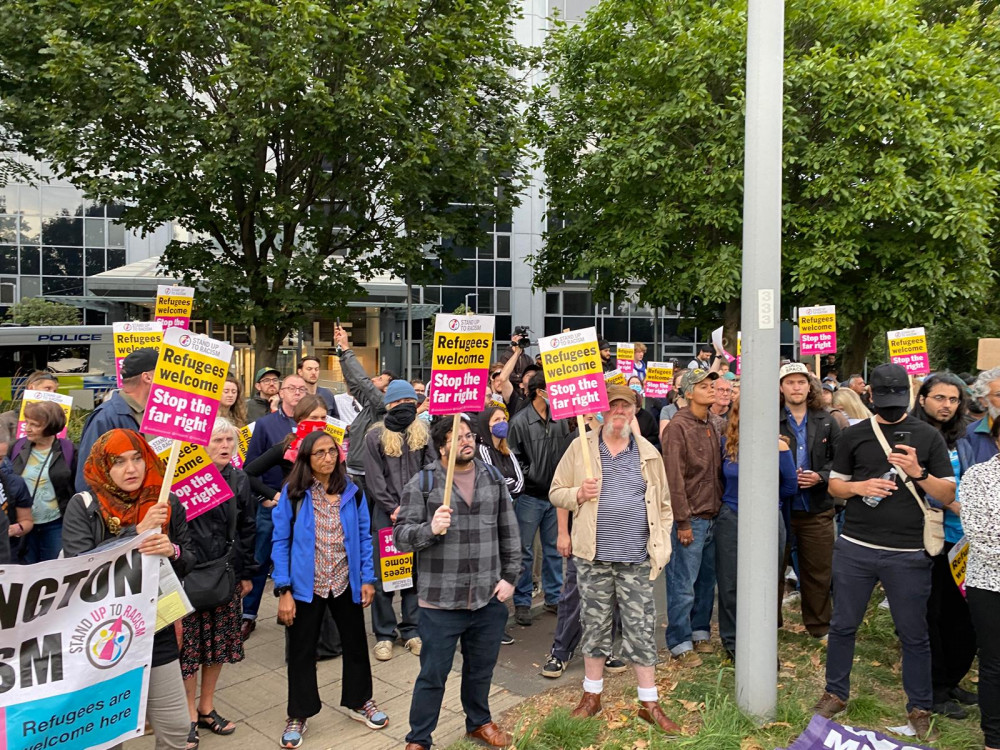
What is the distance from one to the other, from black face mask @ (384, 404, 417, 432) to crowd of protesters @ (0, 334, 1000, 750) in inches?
1.3

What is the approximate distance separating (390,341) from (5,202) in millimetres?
17287

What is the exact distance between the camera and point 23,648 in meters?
3.46

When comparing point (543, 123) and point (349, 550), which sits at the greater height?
point (543, 123)

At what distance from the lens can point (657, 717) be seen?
15.6 ft

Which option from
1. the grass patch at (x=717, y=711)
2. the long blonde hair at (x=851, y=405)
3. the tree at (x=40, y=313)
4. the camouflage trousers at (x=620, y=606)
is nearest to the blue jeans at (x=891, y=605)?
the grass patch at (x=717, y=711)

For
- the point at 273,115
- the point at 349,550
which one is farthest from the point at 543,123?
the point at 349,550

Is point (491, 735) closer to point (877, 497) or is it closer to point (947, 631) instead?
point (877, 497)

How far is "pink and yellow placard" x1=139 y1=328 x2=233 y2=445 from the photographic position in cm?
420

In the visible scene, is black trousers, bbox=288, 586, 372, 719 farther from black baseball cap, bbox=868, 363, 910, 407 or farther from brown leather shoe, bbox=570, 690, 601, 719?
black baseball cap, bbox=868, 363, 910, 407

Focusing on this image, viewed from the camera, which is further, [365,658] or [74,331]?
[74,331]

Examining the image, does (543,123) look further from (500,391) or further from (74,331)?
(74,331)

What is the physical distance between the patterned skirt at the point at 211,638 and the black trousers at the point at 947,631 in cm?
458

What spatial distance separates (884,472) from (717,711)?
1.81 metres

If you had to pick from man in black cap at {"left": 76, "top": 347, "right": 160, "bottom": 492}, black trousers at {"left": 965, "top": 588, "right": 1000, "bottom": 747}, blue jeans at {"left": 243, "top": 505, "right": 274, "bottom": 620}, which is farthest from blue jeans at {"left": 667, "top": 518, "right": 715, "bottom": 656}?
man in black cap at {"left": 76, "top": 347, "right": 160, "bottom": 492}
